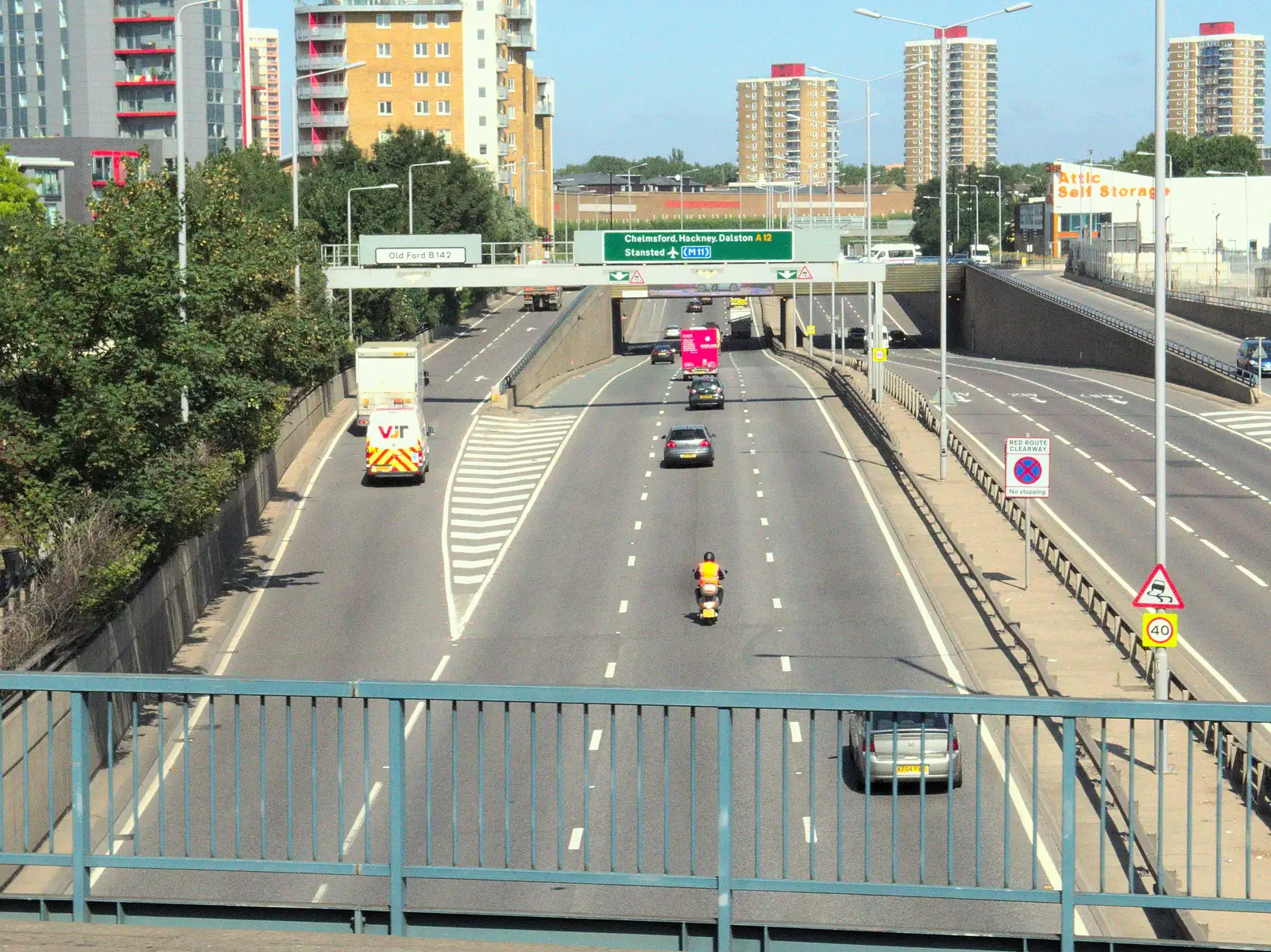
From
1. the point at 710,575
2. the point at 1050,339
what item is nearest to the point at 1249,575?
the point at 710,575

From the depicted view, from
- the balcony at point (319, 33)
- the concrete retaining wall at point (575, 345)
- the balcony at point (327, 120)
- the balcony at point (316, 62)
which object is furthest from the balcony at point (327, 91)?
the concrete retaining wall at point (575, 345)

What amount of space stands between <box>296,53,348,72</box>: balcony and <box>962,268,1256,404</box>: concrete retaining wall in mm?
61319

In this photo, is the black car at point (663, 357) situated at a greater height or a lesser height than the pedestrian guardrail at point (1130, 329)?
lesser

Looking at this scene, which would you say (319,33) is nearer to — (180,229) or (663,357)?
(663,357)

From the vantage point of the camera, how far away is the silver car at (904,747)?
824 centimetres

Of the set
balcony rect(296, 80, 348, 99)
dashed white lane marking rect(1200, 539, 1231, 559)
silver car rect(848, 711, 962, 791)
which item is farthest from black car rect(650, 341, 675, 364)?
silver car rect(848, 711, 962, 791)

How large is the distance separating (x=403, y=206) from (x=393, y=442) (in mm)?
51462

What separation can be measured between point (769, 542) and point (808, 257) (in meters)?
27.1

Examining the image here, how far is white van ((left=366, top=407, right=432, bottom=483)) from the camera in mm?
48312

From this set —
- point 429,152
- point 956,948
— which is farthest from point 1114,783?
point 429,152

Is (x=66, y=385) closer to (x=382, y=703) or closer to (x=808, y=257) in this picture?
(x=382, y=703)

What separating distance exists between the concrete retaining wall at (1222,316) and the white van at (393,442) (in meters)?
48.5

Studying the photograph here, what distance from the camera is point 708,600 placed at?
32.1m

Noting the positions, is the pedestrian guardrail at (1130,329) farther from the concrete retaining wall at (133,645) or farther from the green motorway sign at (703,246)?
the concrete retaining wall at (133,645)
